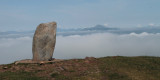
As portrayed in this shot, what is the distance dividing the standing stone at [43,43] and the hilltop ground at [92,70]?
10.6 feet

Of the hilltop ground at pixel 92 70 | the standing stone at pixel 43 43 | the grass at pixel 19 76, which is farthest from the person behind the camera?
the standing stone at pixel 43 43

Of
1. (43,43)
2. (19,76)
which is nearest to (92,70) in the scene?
(19,76)

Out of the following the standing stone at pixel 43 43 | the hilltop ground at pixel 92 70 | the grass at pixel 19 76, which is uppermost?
the standing stone at pixel 43 43

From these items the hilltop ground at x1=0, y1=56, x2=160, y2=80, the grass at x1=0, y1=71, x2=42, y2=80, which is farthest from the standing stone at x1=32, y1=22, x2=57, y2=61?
the grass at x1=0, y1=71, x2=42, y2=80

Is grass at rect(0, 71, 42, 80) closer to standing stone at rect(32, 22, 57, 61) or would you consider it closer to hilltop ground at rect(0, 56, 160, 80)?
hilltop ground at rect(0, 56, 160, 80)

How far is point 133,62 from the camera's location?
1204 inches

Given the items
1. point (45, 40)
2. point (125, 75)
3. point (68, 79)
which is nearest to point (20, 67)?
point (45, 40)

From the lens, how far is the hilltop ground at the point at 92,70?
78.6 ft

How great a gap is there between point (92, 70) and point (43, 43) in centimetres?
1145

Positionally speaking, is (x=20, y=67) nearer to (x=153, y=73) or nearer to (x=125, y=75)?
(x=125, y=75)

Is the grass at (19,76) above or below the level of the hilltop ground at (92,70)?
below

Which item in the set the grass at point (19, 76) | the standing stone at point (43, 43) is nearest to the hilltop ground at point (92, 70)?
the grass at point (19, 76)

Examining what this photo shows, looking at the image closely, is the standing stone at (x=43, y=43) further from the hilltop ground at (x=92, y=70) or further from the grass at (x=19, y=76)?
the grass at (x=19, y=76)

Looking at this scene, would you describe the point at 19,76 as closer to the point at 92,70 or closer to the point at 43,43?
the point at 92,70
